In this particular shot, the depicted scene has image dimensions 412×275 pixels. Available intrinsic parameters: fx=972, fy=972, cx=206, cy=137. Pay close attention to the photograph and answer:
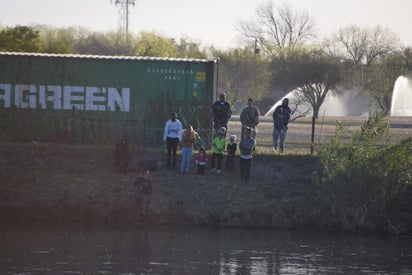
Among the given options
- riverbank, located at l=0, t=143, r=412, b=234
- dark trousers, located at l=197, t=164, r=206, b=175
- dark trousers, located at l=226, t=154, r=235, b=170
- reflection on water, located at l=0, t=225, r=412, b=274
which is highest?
dark trousers, located at l=226, t=154, r=235, b=170

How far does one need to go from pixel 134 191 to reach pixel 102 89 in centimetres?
645

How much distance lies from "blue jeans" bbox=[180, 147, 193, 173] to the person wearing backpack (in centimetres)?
161

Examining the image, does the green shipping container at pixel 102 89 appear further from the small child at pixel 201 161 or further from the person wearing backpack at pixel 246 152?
the person wearing backpack at pixel 246 152

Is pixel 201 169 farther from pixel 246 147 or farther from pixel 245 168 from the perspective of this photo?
pixel 246 147

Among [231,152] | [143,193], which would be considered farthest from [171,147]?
[143,193]

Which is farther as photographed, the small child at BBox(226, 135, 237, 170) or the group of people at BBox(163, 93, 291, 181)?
the small child at BBox(226, 135, 237, 170)

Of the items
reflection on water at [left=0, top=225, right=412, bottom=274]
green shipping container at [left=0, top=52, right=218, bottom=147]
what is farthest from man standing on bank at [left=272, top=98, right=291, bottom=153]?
reflection on water at [left=0, top=225, right=412, bottom=274]

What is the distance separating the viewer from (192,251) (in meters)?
23.7

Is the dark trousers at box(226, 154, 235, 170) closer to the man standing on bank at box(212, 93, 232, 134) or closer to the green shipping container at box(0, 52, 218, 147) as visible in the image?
the man standing on bank at box(212, 93, 232, 134)

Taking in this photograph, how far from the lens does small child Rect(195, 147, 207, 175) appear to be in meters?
29.5

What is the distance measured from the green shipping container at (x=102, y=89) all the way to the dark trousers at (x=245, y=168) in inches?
162

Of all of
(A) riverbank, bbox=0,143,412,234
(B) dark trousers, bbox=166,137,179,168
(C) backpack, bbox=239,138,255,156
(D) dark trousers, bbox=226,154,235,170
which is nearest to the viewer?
(A) riverbank, bbox=0,143,412,234

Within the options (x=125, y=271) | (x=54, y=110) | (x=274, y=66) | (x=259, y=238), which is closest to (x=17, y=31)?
(x=54, y=110)

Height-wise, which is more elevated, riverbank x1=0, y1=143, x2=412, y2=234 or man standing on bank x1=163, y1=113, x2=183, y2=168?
man standing on bank x1=163, y1=113, x2=183, y2=168
